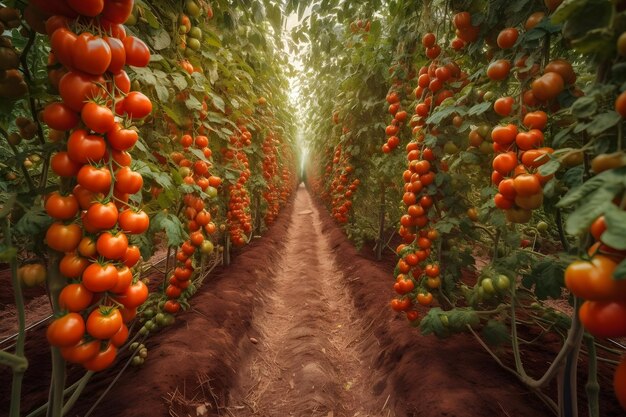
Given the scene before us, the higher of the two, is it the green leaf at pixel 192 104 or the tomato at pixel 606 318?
the green leaf at pixel 192 104

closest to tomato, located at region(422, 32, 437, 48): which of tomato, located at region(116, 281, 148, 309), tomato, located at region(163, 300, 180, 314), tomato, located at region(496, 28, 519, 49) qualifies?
tomato, located at region(496, 28, 519, 49)

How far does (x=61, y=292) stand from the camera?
1205 mm

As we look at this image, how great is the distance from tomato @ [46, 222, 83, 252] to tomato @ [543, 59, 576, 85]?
2.09m

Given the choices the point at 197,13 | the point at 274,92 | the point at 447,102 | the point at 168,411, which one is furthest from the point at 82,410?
the point at 274,92

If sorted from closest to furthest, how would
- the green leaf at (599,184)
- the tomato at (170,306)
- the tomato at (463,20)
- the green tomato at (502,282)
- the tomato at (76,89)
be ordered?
the green leaf at (599,184), the tomato at (76,89), the green tomato at (502,282), the tomato at (463,20), the tomato at (170,306)

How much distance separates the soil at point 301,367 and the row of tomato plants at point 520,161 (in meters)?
0.30

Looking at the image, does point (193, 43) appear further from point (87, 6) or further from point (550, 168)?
point (550, 168)

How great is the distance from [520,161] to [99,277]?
184cm

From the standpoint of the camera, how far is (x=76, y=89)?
112 cm

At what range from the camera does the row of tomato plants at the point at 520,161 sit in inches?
31.2

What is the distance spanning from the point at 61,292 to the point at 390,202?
192 inches

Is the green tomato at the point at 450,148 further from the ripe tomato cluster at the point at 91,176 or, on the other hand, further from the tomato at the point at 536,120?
the ripe tomato cluster at the point at 91,176

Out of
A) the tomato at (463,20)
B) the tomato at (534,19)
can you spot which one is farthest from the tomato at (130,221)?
the tomato at (463,20)

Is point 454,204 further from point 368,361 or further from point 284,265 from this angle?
point 284,265
